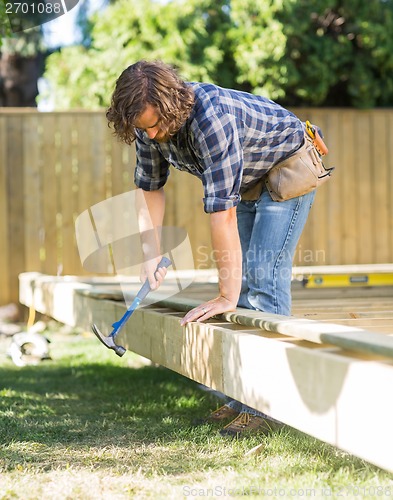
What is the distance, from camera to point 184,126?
2703 millimetres

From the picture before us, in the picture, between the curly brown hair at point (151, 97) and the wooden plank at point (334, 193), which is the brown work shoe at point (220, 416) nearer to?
the curly brown hair at point (151, 97)

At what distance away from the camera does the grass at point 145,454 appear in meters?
2.27

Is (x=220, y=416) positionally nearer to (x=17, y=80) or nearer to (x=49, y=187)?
(x=49, y=187)

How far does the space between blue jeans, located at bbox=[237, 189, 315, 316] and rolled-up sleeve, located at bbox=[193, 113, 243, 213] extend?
436mm

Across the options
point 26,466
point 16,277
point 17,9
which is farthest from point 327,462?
point 17,9

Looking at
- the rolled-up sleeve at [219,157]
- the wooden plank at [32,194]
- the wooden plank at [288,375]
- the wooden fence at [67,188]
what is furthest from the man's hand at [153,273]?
the wooden plank at [32,194]

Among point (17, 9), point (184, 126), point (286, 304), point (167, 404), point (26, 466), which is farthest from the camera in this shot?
point (17, 9)

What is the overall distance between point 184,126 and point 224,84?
465 cm

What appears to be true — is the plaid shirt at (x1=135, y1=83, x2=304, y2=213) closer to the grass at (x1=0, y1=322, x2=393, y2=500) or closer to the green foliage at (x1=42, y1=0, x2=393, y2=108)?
the grass at (x1=0, y1=322, x2=393, y2=500)

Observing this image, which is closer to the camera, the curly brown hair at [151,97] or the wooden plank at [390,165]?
the curly brown hair at [151,97]

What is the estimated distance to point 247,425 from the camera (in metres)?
3.03

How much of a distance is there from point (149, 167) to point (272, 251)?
59cm

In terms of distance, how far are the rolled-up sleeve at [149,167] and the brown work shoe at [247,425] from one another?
98 centimetres

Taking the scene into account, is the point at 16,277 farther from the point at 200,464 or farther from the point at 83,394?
the point at 200,464
